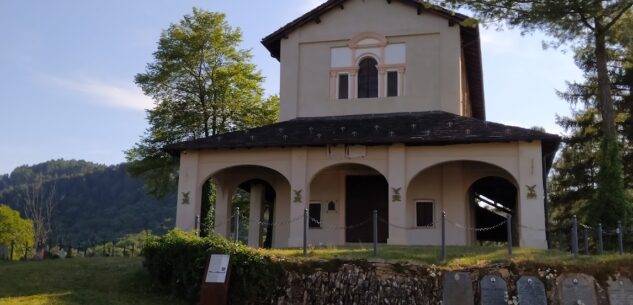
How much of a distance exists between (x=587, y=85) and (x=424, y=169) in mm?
20711

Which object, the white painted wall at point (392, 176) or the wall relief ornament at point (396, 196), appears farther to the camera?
the wall relief ornament at point (396, 196)

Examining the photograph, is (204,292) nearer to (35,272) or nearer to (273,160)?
(35,272)

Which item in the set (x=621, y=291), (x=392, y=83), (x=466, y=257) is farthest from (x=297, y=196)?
(x=621, y=291)

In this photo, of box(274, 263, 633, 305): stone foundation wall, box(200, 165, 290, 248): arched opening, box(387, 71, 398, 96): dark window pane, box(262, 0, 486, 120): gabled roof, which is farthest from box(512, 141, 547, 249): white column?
box(200, 165, 290, 248): arched opening

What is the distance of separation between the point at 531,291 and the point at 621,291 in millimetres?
1944

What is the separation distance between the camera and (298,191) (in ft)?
75.0

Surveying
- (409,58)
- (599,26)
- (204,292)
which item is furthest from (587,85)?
(204,292)

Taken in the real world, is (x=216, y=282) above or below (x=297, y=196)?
below

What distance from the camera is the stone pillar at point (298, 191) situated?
74.6ft

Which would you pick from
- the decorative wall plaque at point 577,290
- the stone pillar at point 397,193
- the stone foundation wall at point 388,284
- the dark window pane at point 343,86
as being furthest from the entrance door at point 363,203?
the decorative wall plaque at point 577,290

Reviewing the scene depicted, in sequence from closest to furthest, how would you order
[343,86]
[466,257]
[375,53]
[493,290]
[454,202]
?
1. [493,290]
2. [466,257]
3. [454,202]
4. [375,53]
5. [343,86]

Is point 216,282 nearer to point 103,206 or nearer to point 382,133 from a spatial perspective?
point 382,133

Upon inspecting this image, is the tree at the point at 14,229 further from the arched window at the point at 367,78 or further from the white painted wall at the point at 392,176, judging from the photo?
the arched window at the point at 367,78

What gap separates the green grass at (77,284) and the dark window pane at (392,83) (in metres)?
11.6
